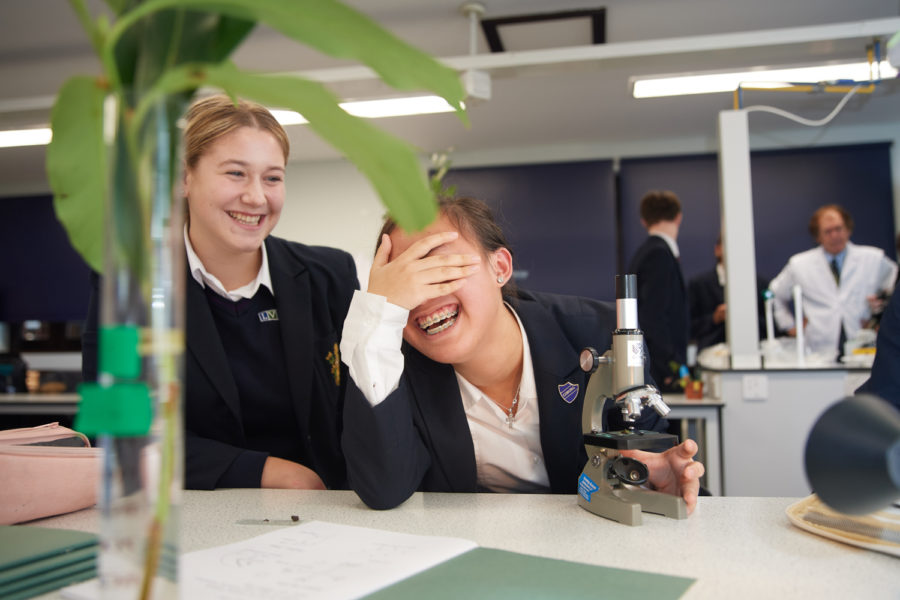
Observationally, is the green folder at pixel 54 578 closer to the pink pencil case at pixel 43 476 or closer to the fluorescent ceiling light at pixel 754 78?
the pink pencil case at pixel 43 476

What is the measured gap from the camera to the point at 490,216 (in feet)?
5.49

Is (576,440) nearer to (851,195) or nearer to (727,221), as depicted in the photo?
(727,221)

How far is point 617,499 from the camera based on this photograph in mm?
1076

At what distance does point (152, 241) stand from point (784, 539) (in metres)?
0.89

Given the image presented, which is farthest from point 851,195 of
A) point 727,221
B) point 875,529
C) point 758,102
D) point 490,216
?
point 875,529

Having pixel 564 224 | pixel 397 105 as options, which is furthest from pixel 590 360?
pixel 564 224

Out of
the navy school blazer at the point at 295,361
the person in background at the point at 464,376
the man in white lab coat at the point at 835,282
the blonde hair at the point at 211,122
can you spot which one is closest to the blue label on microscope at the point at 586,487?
the person in background at the point at 464,376

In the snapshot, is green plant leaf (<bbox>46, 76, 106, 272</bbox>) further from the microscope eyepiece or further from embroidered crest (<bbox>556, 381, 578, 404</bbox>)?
embroidered crest (<bbox>556, 381, 578, 404</bbox>)

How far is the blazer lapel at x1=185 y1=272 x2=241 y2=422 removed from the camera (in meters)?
1.65

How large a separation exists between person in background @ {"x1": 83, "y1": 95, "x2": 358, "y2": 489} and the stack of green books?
0.66 m

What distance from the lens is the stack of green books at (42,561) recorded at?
0.76m

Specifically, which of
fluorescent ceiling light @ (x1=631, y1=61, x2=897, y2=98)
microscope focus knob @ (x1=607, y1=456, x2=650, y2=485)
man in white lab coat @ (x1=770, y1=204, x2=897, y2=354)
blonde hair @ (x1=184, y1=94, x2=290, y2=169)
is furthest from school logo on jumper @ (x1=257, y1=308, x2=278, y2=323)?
man in white lab coat @ (x1=770, y1=204, x2=897, y2=354)

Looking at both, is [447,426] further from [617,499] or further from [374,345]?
[617,499]

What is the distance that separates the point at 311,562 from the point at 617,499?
0.48m
